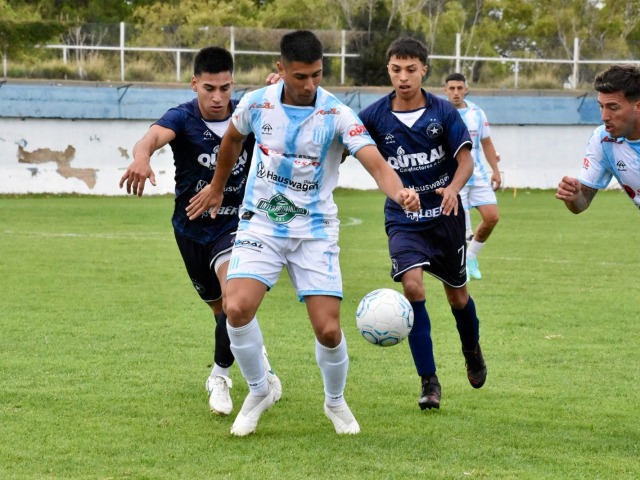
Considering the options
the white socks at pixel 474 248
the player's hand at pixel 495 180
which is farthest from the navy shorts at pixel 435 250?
the player's hand at pixel 495 180

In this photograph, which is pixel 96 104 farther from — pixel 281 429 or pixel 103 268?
pixel 281 429

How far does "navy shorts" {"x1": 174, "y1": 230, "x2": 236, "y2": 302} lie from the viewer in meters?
6.65

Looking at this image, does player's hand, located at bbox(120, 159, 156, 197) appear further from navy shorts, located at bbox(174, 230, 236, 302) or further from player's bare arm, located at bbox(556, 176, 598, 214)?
player's bare arm, located at bbox(556, 176, 598, 214)

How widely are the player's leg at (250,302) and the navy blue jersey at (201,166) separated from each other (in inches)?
35.1

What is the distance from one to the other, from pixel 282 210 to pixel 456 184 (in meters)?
1.17

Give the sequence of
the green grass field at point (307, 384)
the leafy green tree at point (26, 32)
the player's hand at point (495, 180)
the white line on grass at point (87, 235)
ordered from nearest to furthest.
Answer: the green grass field at point (307, 384) < the player's hand at point (495, 180) < the white line on grass at point (87, 235) < the leafy green tree at point (26, 32)

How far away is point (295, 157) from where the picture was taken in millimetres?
5711

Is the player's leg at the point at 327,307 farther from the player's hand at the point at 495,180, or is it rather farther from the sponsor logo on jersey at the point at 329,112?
the player's hand at the point at 495,180

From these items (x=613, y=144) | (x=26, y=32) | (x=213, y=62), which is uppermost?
(x=213, y=62)

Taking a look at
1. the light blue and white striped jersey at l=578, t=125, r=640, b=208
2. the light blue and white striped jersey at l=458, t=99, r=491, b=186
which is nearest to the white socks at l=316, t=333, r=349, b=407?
the light blue and white striped jersey at l=578, t=125, r=640, b=208

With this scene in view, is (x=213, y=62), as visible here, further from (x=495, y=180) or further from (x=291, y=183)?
(x=495, y=180)

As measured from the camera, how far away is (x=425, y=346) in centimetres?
655

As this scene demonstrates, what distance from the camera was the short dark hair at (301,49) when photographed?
5.53 m

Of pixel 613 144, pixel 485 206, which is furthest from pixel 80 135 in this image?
pixel 613 144
